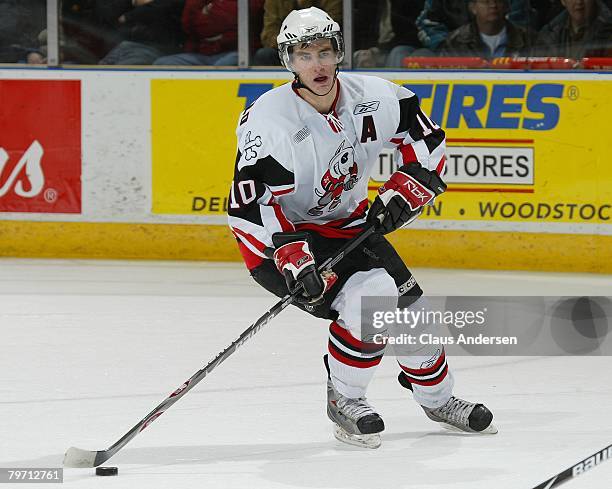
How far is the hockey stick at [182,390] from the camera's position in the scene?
129 inches

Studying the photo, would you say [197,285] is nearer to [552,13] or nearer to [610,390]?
[552,13]

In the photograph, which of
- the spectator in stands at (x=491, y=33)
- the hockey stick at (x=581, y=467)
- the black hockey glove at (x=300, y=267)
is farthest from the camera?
the spectator in stands at (x=491, y=33)

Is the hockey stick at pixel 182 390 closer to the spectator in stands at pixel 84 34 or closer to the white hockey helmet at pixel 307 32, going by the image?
the white hockey helmet at pixel 307 32

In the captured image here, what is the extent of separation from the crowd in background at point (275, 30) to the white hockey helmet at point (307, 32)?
3052mm

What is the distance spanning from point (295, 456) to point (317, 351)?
1.33 m

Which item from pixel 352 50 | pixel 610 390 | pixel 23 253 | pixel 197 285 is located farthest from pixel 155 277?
pixel 610 390

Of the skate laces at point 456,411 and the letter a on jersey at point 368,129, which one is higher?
the letter a on jersey at point 368,129

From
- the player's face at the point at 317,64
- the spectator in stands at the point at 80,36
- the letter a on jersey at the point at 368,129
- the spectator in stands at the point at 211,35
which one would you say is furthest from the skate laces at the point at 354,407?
the spectator in stands at the point at 80,36

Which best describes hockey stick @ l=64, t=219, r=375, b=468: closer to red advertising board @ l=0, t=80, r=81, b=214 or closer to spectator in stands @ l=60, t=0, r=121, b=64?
red advertising board @ l=0, t=80, r=81, b=214

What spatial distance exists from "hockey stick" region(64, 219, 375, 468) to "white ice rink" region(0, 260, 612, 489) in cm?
4

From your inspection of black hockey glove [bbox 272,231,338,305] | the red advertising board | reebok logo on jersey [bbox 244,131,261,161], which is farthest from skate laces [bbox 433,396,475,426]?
the red advertising board

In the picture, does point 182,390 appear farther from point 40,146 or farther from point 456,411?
point 40,146

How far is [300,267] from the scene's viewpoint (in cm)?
336

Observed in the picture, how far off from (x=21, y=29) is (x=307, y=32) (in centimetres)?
380
